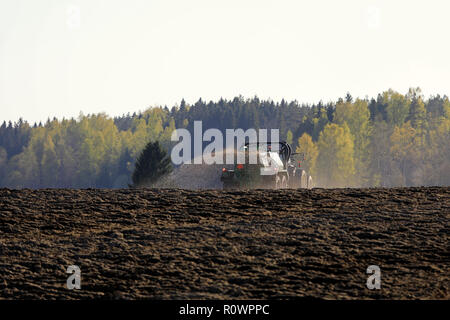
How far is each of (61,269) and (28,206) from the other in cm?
412

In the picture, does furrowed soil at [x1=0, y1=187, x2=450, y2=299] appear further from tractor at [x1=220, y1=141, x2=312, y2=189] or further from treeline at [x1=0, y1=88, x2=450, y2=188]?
treeline at [x1=0, y1=88, x2=450, y2=188]

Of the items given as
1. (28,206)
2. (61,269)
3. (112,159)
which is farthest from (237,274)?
(112,159)

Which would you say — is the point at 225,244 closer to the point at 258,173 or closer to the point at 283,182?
the point at 258,173

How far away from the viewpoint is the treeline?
295ft

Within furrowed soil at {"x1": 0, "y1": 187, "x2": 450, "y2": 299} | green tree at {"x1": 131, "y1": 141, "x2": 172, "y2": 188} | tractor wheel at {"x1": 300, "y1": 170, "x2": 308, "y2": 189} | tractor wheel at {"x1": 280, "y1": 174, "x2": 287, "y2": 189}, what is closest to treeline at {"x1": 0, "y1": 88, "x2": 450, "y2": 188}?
green tree at {"x1": 131, "y1": 141, "x2": 172, "y2": 188}

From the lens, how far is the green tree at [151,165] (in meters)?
47.7

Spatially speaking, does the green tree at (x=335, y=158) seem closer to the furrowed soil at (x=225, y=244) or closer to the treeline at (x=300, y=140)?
the treeline at (x=300, y=140)

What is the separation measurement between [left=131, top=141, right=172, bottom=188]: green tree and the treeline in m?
30.7

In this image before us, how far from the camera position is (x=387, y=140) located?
9550 cm

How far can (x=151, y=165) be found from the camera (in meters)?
48.5

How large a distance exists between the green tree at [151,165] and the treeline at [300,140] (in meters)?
30.7

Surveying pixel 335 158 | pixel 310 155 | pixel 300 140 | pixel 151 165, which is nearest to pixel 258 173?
pixel 151 165

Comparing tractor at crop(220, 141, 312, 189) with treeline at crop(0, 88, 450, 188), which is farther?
treeline at crop(0, 88, 450, 188)
